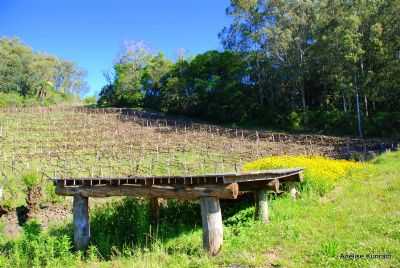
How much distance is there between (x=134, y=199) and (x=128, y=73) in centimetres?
4612

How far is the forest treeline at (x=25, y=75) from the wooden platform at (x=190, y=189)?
165 feet

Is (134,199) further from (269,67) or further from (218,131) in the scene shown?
(269,67)

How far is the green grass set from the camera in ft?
21.2

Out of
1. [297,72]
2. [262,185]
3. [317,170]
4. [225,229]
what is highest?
[297,72]

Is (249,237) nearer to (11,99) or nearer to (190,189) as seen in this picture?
(190,189)

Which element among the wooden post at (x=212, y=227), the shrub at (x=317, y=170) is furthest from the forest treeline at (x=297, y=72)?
the wooden post at (x=212, y=227)

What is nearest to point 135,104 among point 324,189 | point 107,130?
point 107,130

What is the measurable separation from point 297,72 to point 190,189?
3186 cm

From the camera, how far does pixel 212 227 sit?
7059 millimetres

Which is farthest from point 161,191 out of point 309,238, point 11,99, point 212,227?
point 11,99

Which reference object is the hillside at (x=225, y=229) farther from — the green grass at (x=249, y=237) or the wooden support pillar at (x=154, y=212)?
the wooden support pillar at (x=154, y=212)

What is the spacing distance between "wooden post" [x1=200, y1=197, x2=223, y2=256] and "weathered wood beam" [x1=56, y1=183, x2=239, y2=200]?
8.4 inches

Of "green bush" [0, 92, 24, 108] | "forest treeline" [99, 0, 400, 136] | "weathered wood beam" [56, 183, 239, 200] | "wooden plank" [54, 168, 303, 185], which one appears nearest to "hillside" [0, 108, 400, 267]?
"weathered wood beam" [56, 183, 239, 200]

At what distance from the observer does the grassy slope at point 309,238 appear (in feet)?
20.7
